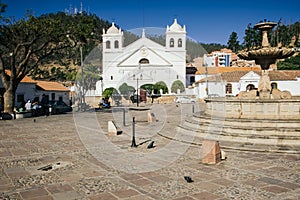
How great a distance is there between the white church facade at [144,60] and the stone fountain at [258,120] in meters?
43.0

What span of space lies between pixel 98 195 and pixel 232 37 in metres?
104

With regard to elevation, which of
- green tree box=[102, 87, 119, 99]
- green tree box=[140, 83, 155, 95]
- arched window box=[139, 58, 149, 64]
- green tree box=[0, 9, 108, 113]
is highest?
arched window box=[139, 58, 149, 64]

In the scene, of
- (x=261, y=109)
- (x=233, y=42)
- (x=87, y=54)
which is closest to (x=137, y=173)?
(x=261, y=109)

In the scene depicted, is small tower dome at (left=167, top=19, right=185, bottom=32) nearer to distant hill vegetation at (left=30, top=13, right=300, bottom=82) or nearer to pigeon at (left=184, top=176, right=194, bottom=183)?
distant hill vegetation at (left=30, top=13, right=300, bottom=82)

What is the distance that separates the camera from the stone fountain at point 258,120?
8508mm

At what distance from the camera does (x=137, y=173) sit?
242 inches

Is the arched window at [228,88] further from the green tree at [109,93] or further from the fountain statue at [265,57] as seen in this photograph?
the fountain statue at [265,57]

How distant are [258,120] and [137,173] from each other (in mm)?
5277

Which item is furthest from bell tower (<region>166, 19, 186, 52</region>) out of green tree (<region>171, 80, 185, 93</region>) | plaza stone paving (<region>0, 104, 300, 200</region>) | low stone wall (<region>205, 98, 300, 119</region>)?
plaza stone paving (<region>0, 104, 300, 200</region>)

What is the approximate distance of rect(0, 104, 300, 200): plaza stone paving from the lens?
16.3 ft

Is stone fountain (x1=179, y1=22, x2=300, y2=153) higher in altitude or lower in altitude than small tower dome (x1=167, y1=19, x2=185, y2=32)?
lower

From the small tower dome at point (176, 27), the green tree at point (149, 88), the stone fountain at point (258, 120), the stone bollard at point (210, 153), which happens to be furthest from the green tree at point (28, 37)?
the small tower dome at point (176, 27)

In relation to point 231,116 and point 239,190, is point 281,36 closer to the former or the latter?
point 231,116

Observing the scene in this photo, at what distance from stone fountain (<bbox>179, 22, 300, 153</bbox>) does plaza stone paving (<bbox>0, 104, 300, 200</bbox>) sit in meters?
0.86
